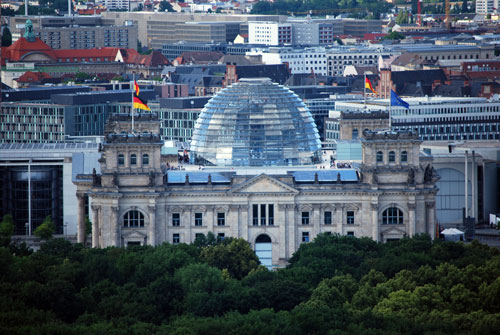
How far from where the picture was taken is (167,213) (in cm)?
19575

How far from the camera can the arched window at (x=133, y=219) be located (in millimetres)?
194875

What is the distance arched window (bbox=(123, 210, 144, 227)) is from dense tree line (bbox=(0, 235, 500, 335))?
10.4 metres

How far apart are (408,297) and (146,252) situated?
2962 centimetres

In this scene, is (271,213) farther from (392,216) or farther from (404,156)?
(404,156)

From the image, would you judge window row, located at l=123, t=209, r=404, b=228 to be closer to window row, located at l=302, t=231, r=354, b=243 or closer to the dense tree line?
window row, located at l=302, t=231, r=354, b=243

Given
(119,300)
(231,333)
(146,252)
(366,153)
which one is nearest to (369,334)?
(231,333)

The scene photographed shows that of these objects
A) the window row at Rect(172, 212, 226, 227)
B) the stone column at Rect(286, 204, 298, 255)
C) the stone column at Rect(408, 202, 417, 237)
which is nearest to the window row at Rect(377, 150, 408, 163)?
the stone column at Rect(408, 202, 417, 237)

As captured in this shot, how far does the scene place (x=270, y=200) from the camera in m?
196

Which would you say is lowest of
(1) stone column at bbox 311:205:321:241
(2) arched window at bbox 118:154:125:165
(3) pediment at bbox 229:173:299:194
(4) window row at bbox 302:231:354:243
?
(4) window row at bbox 302:231:354:243

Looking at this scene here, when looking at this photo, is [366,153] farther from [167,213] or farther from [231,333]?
[231,333]

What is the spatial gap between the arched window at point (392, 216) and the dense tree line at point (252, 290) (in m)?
10.3

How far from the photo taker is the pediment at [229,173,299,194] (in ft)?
641

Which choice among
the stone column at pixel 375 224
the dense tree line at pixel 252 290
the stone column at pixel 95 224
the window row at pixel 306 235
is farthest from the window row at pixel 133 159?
the stone column at pixel 375 224

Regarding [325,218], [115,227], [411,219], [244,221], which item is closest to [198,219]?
[244,221]
